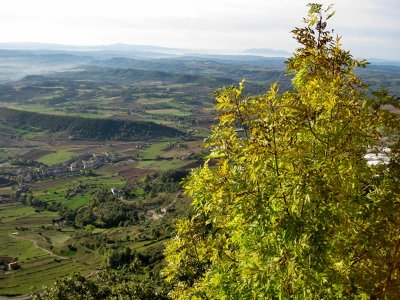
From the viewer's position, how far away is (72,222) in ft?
522

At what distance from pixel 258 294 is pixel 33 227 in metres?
157

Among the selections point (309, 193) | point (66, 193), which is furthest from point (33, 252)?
point (309, 193)

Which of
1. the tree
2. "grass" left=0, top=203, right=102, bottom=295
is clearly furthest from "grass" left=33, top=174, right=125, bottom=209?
the tree

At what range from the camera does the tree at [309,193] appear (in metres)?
8.88

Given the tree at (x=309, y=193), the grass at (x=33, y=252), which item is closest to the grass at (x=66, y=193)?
the grass at (x=33, y=252)

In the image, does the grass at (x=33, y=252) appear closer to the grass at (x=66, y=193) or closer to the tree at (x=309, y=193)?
the grass at (x=66, y=193)

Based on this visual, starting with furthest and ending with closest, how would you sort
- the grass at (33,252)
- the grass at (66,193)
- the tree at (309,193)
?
the grass at (66,193)
the grass at (33,252)
the tree at (309,193)

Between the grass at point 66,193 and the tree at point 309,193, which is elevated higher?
the tree at point 309,193

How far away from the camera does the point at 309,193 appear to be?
8.34 metres

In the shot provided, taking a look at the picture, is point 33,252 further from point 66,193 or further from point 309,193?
point 309,193

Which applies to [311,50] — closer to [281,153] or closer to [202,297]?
[281,153]

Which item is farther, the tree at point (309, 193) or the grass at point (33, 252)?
the grass at point (33, 252)

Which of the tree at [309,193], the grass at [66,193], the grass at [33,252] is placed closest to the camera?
the tree at [309,193]

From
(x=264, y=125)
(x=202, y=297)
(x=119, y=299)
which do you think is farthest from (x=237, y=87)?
(x=119, y=299)
